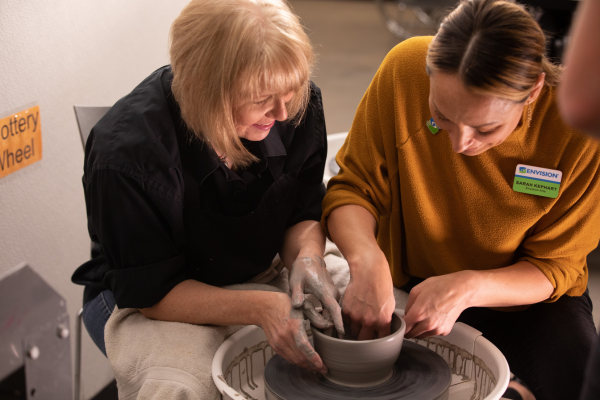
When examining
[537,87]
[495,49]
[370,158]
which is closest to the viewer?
[495,49]

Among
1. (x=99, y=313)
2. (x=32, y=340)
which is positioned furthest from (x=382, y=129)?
(x=32, y=340)

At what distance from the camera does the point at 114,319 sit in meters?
1.21

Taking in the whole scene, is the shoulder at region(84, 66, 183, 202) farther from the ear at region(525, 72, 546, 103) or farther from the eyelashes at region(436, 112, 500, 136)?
the ear at region(525, 72, 546, 103)

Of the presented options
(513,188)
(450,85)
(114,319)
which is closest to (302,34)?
(450,85)

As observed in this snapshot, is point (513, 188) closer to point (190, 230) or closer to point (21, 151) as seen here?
point (190, 230)

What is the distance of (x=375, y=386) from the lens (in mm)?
1101

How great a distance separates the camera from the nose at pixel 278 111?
3.75 feet

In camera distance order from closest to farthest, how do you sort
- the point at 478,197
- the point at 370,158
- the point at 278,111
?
the point at 278,111 → the point at 478,197 → the point at 370,158

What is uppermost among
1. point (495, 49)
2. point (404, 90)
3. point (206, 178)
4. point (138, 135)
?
point (495, 49)

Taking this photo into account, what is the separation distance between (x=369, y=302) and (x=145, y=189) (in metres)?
0.51

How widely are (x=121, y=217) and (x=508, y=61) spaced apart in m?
0.79

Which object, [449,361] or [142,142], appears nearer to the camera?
[142,142]

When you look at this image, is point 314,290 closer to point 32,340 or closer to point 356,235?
point 356,235

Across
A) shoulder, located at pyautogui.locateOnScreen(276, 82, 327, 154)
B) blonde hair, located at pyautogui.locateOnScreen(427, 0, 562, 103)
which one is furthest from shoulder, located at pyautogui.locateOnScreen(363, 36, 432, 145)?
blonde hair, located at pyautogui.locateOnScreen(427, 0, 562, 103)
